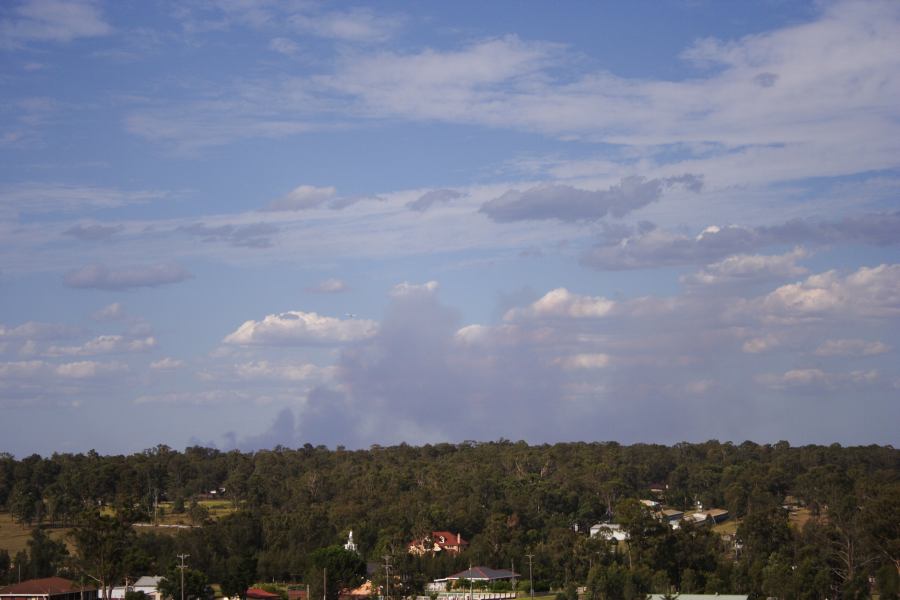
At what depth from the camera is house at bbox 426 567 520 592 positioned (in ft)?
318

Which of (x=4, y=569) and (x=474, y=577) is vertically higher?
(x=4, y=569)

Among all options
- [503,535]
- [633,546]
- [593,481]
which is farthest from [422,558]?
[593,481]

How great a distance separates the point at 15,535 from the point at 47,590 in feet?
131

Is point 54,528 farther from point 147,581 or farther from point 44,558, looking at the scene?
point 147,581

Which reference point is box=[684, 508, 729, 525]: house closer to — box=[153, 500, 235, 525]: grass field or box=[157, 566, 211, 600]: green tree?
box=[153, 500, 235, 525]: grass field

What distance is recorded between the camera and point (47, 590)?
3369 inches

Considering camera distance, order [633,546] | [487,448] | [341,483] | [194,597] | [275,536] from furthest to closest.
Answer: [487,448] → [341,483] → [275,536] → [633,546] → [194,597]

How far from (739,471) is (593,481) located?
19.8 m

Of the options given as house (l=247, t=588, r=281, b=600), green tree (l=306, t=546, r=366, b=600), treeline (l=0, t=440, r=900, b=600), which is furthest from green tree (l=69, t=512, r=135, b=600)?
green tree (l=306, t=546, r=366, b=600)

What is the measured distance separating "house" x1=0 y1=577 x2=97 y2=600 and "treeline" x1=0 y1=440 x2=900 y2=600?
5.56 meters

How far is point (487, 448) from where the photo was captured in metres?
192

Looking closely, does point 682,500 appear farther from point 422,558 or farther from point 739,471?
point 422,558

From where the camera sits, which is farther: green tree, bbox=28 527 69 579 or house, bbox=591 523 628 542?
house, bbox=591 523 628 542

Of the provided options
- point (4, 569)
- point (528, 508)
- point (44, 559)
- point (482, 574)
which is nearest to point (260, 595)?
point (482, 574)
